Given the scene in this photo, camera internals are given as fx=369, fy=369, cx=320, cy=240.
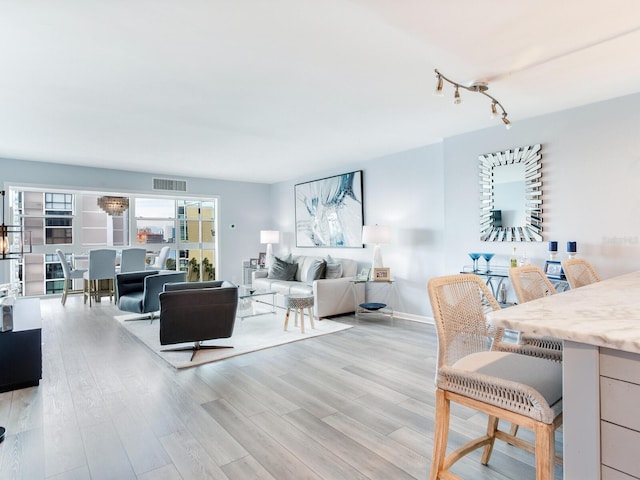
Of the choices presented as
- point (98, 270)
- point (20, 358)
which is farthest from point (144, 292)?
point (20, 358)

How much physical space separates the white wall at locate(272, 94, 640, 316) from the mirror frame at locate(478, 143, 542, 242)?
7 centimetres

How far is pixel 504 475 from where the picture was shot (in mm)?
1795

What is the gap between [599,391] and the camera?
0.98m

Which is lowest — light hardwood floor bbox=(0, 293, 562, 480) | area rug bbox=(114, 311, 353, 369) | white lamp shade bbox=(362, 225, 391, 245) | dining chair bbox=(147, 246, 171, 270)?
light hardwood floor bbox=(0, 293, 562, 480)

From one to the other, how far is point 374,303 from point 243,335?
2017 millimetres

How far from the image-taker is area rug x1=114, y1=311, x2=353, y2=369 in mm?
3645

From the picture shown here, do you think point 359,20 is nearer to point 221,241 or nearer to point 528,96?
point 528,96

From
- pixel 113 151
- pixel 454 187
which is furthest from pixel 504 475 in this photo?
pixel 113 151

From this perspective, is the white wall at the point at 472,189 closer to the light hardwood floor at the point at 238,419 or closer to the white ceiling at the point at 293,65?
the white ceiling at the point at 293,65

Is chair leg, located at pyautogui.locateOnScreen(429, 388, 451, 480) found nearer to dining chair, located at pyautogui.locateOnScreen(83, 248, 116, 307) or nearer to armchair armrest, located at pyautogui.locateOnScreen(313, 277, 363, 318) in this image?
armchair armrest, located at pyautogui.locateOnScreen(313, 277, 363, 318)

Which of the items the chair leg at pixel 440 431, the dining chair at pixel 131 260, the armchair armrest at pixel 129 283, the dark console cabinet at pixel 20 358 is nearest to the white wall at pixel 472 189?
the dining chair at pixel 131 260

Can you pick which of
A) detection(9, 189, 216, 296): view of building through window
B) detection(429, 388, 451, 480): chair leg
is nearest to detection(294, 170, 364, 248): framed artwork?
detection(9, 189, 216, 296): view of building through window

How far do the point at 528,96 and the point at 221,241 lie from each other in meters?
6.12

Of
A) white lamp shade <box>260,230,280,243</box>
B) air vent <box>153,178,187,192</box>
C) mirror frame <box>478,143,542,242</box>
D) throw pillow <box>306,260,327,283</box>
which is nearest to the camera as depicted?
mirror frame <box>478,143,542,242</box>
